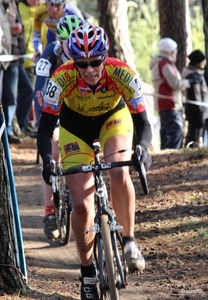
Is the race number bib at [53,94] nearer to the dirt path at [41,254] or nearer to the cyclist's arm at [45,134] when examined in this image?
the cyclist's arm at [45,134]

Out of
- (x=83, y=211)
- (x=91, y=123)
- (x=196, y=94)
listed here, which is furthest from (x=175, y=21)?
(x=83, y=211)

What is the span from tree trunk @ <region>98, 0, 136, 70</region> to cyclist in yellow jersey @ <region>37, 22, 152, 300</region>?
631 centimetres

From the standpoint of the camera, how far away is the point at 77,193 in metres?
5.69

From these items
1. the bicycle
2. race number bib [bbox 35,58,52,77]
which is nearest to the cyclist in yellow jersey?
the bicycle

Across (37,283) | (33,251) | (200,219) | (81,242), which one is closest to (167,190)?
(200,219)

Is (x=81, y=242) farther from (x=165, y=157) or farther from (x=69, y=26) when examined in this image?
(x=165, y=157)

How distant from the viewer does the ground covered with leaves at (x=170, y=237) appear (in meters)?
6.36

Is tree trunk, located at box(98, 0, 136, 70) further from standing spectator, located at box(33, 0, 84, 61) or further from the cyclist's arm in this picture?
the cyclist's arm

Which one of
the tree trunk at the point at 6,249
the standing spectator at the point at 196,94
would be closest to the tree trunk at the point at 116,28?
the standing spectator at the point at 196,94

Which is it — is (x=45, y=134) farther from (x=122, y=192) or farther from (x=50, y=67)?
(x=50, y=67)

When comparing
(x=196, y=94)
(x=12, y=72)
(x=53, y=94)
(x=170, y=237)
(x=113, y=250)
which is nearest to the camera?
(x=113, y=250)

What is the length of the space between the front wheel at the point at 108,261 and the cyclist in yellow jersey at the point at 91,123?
35 cm

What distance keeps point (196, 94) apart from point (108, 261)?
803 centimetres

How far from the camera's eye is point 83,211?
5680mm
